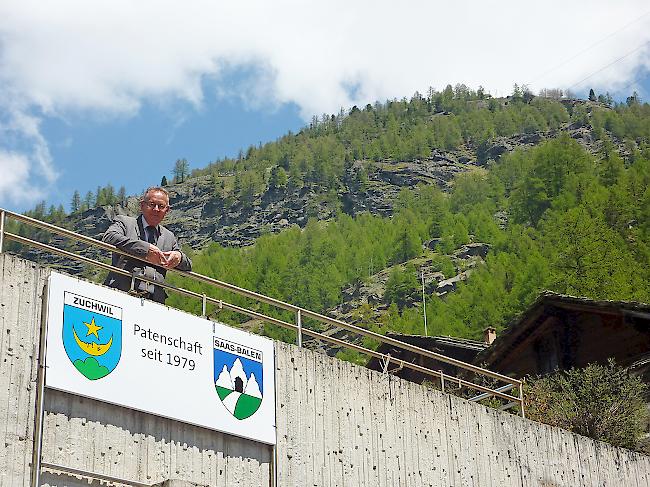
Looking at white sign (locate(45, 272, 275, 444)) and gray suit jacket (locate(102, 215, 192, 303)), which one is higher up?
gray suit jacket (locate(102, 215, 192, 303))

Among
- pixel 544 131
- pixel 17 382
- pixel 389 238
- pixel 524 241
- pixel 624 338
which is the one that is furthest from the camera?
pixel 544 131

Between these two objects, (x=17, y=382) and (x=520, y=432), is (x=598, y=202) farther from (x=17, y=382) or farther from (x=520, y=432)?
(x=17, y=382)

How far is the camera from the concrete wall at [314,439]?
32.9 ft

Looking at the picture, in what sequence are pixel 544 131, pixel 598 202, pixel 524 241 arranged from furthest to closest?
pixel 544 131
pixel 524 241
pixel 598 202

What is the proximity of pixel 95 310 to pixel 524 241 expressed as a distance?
72.4 metres

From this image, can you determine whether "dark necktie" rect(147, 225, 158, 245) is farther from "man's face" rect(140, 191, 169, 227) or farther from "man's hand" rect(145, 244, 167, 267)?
"man's hand" rect(145, 244, 167, 267)

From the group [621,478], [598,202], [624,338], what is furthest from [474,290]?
[621,478]

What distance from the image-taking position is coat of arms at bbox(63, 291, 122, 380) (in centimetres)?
1038

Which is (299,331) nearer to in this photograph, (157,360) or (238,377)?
(238,377)

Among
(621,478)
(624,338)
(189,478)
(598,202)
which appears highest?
(598,202)

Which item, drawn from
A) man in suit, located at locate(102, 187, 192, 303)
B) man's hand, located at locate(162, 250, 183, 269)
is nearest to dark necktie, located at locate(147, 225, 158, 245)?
man in suit, located at locate(102, 187, 192, 303)

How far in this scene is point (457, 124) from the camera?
627 feet

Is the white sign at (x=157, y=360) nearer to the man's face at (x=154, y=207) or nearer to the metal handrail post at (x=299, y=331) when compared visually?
the metal handrail post at (x=299, y=331)

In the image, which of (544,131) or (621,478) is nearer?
(621,478)
